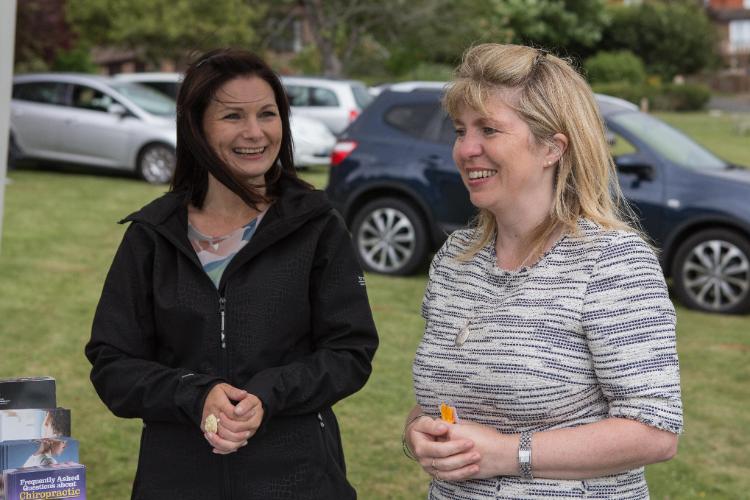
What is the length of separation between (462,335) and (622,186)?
25.0ft

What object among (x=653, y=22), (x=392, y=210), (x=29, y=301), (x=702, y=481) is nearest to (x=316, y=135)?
(x=392, y=210)

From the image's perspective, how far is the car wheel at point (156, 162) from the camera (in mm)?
18609

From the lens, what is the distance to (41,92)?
19.5 m

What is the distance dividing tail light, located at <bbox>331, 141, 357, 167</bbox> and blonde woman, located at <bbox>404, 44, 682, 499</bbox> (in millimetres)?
8604

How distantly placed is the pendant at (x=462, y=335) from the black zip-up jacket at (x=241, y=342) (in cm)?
40

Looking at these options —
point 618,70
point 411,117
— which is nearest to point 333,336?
point 411,117

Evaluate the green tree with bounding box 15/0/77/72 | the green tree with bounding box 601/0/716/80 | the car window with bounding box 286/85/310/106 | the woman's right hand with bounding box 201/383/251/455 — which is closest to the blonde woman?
the woman's right hand with bounding box 201/383/251/455

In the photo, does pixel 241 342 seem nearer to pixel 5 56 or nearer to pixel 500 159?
pixel 500 159

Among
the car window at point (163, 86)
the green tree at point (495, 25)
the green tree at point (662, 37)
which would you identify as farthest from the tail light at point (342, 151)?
the green tree at point (662, 37)

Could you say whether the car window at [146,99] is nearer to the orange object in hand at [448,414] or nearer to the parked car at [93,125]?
the parked car at [93,125]

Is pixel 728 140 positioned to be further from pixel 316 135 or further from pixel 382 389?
pixel 382 389

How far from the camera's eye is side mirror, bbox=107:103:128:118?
739 inches

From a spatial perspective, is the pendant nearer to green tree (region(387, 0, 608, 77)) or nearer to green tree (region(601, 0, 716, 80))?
green tree (region(387, 0, 608, 77))

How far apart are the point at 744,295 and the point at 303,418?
7.76 meters
